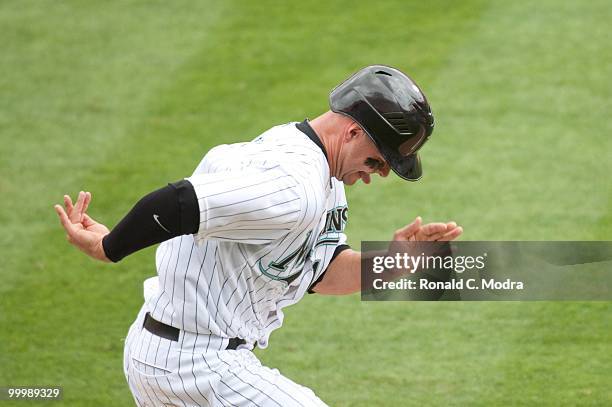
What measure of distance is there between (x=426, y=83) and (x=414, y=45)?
0.59 m

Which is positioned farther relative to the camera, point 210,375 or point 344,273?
point 344,273

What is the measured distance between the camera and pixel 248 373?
12.4 feet

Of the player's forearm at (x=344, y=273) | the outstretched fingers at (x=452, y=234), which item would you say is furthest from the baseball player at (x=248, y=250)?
the player's forearm at (x=344, y=273)

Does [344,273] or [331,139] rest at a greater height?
[331,139]

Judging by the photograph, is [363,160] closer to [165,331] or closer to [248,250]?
[248,250]

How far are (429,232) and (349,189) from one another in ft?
12.4

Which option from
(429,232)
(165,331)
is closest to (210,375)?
(165,331)

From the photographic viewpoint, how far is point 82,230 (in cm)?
377

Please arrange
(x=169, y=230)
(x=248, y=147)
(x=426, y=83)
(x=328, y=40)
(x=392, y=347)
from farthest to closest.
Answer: (x=328, y=40) → (x=426, y=83) → (x=392, y=347) → (x=248, y=147) → (x=169, y=230)

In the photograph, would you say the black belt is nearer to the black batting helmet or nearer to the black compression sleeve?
the black compression sleeve

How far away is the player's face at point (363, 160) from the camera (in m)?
3.75

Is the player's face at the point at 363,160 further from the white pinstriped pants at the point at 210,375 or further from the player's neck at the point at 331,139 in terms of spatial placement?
the white pinstriped pants at the point at 210,375

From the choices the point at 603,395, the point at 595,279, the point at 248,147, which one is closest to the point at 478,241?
the point at 595,279

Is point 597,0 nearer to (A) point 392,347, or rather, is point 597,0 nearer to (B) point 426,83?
(B) point 426,83
